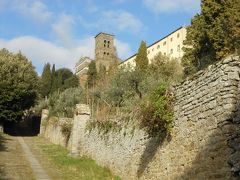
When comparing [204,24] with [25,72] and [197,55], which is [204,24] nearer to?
[197,55]

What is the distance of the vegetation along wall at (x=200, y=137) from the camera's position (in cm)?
854

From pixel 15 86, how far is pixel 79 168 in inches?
946

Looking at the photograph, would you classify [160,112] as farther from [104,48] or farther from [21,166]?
[104,48]

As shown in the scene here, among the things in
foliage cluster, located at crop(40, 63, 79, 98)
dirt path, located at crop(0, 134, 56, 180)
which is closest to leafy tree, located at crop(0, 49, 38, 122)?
dirt path, located at crop(0, 134, 56, 180)

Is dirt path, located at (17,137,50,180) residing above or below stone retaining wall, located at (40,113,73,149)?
below

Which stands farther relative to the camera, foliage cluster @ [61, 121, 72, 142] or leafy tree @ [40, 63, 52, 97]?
leafy tree @ [40, 63, 52, 97]

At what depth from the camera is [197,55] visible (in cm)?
3095

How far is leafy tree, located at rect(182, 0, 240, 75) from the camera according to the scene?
26014 millimetres

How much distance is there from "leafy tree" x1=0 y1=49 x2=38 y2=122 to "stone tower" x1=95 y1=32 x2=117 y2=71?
64.9 meters

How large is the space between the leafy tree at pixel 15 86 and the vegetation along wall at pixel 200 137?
2735 cm

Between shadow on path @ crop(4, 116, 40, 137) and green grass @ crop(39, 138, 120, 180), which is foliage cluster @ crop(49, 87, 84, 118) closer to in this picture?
shadow on path @ crop(4, 116, 40, 137)

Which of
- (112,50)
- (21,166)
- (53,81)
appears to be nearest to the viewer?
(21,166)

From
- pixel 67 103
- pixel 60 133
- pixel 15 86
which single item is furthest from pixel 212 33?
pixel 15 86

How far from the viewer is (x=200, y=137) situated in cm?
969
